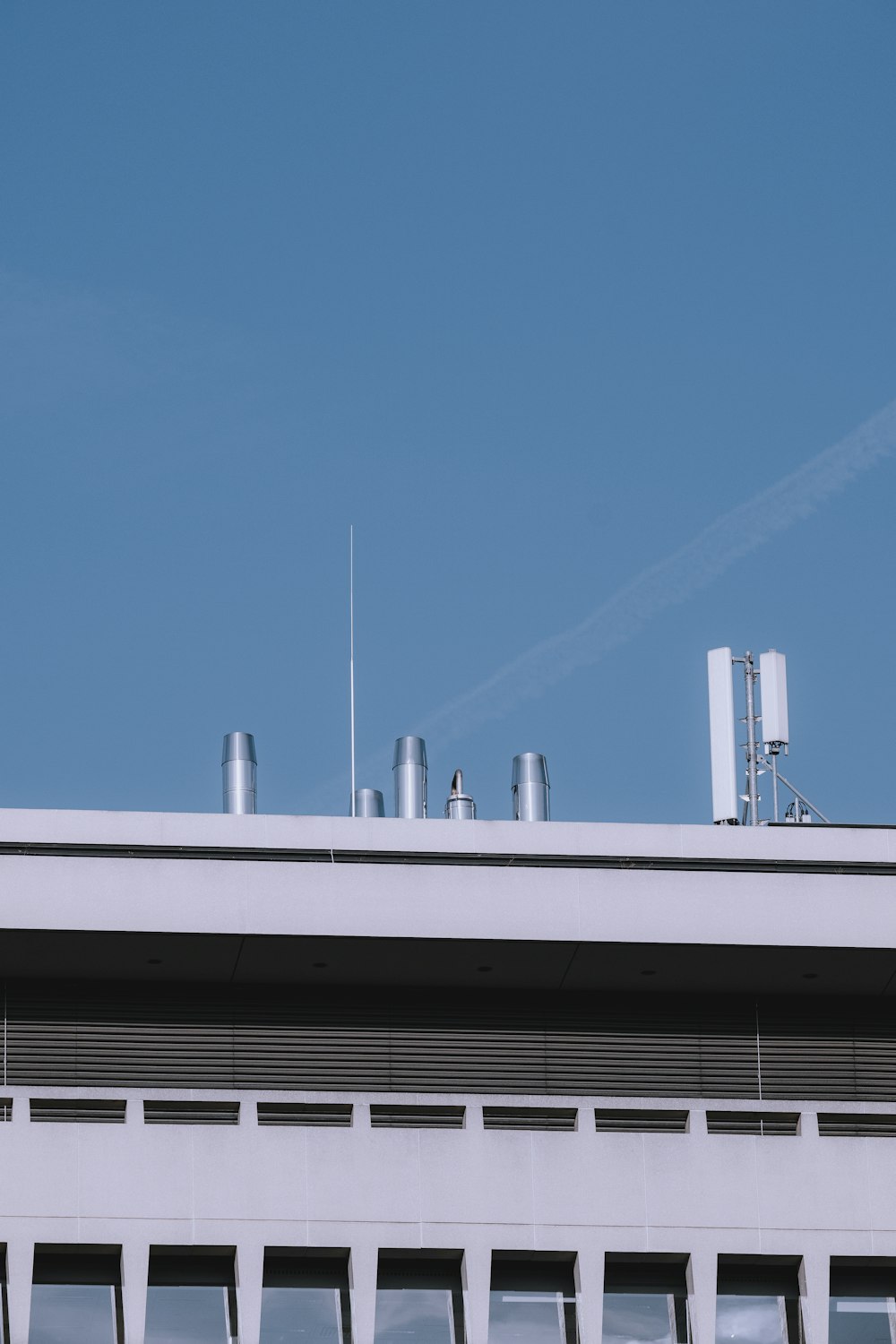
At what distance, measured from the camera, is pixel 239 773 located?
30.8 metres

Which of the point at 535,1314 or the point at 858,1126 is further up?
the point at 858,1126

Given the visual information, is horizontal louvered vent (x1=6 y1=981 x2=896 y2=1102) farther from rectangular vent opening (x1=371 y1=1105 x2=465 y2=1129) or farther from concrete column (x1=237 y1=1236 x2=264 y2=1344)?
concrete column (x1=237 y1=1236 x2=264 y2=1344)

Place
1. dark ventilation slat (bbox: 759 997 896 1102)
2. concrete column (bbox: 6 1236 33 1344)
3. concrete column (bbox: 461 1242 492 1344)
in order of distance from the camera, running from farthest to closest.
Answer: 1. dark ventilation slat (bbox: 759 997 896 1102)
2. concrete column (bbox: 461 1242 492 1344)
3. concrete column (bbox: 6 1236 33 1344)

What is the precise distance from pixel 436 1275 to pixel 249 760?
794cm

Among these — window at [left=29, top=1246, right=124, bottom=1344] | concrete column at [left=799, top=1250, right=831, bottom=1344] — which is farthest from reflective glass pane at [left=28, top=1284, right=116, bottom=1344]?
concrete column at [left=799, top=1250, right=831, bottom=1344]

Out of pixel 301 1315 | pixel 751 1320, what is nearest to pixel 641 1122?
pixel 751 1320

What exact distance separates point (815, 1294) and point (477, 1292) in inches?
134

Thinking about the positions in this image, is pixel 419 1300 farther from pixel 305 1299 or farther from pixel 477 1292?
pixel 305 1299

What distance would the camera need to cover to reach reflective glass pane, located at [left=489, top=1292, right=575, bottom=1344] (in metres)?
25.2

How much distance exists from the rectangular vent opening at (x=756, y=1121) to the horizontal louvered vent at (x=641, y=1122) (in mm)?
330

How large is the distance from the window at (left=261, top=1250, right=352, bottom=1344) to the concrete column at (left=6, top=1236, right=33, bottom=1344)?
2.28 m

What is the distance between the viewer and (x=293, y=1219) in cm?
2477

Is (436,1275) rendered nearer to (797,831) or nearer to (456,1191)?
(456,1191)

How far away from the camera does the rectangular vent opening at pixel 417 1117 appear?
25672 millimetres
